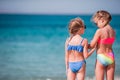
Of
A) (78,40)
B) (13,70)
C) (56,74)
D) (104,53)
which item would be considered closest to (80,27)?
(78,40)

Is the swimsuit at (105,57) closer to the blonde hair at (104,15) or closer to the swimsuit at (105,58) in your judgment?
the swimsuit at (105,58)

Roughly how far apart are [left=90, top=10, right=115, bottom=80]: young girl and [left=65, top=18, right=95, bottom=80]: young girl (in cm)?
16

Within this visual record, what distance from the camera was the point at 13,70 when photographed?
12.8m

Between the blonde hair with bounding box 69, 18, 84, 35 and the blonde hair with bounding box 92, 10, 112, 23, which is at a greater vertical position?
the blonde hair with bounding box 92, 10, 112, 23

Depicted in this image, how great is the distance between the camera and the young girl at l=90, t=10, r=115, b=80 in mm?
4902

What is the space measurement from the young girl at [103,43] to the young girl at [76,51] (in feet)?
0.53

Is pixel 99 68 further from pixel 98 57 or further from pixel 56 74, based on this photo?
pixel 56 74

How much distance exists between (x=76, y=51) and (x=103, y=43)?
1.25 feet

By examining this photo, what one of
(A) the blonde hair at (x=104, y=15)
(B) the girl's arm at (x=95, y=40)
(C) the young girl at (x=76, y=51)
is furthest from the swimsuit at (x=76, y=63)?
(A) the blonde hair at (x=104, y=15)

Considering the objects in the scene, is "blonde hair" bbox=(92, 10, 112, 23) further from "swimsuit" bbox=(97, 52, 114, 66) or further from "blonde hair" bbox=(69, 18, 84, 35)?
"swimsuit" bbox=(97, 52, 114, 66)

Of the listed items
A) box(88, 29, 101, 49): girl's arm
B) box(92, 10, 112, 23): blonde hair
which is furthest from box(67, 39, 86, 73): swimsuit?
box(92, 10, 112, 23): blonde hair

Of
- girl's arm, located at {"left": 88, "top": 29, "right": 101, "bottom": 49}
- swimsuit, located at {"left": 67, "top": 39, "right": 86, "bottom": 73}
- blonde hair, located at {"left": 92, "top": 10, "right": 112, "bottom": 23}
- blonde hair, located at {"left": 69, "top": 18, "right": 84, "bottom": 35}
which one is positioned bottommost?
swimsuit, located at {"left": 67, "top": 39, "right": 86, "bottom": 73}

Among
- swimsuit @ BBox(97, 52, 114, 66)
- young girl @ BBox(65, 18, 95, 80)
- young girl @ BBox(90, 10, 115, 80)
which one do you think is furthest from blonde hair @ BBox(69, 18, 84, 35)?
swimsuit @ BBox(97, 52, 114, 66)

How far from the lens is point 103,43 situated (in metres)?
4.93
